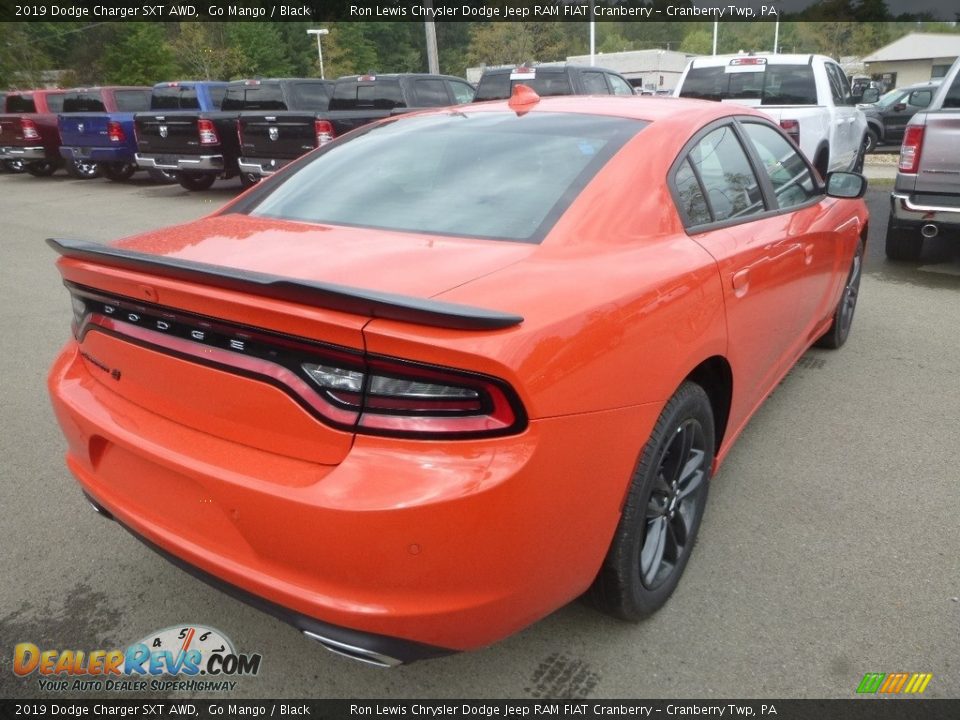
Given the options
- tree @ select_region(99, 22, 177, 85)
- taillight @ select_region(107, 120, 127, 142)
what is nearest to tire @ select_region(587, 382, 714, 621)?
taillight @ select_region(107, 120, 127, 142)

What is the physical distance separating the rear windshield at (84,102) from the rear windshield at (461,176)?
47.5 feet

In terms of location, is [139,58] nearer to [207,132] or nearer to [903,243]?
[207,132]

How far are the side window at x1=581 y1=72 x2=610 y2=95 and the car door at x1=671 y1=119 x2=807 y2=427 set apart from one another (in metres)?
9.77

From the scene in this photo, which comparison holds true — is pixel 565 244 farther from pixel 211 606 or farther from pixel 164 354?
pixel 211 606

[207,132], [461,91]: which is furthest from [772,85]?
[207,132]

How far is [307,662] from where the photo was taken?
2365 millimetres

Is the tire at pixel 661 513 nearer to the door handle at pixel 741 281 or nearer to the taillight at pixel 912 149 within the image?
the door handle at pixel 741 281

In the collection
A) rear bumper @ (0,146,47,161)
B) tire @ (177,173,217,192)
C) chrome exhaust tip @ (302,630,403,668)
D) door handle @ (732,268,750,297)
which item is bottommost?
tire @ (177,173,217,192)

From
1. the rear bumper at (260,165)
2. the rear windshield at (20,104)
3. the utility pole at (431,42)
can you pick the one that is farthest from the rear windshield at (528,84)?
the rear windshield at (20,104)

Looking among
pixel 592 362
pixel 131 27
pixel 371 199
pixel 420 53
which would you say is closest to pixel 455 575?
pixel 592 362

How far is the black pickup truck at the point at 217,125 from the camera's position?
12781 millimetres

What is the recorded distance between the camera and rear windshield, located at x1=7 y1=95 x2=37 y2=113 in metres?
17.0

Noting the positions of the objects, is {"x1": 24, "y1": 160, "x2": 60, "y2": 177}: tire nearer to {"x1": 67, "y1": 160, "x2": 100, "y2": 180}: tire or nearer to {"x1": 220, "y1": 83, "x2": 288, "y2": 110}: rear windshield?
{"x1": 67, "y1": 160, "x2": 100, "y2": 180}: tire

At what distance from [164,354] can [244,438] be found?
0.33m
